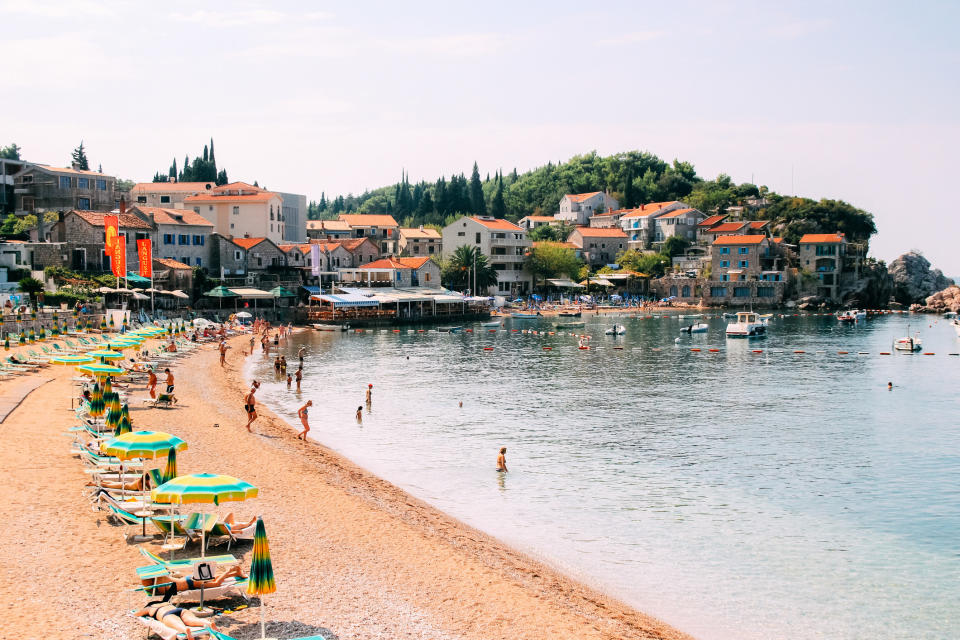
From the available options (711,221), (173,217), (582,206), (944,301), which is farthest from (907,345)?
(582,206)

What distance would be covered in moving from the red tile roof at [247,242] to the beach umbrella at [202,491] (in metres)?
79.7

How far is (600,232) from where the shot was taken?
463 feet

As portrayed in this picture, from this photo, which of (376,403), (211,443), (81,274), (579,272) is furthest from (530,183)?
(211,443)

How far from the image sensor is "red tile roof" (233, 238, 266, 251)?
90.9 meters

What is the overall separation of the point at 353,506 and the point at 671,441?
15771mm

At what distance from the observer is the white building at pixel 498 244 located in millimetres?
118562

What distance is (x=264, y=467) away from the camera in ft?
77.3

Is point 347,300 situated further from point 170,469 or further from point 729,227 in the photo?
point 170,469

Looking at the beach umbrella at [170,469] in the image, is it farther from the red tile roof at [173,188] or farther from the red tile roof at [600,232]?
the red tile roof at [600,232]

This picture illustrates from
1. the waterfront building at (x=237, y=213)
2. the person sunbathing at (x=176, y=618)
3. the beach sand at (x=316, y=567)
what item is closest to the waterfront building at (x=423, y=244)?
the waterfront building at (x=237, y=213)

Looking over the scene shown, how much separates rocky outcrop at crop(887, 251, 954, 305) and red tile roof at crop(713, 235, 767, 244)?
26.5 meters

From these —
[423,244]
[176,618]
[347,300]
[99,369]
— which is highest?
[423,244]

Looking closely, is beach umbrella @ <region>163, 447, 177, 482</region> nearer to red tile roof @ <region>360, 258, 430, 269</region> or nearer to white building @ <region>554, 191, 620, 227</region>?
red tile roof @ <region>360, 258, 430, 269</region>

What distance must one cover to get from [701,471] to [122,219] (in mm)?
66844
